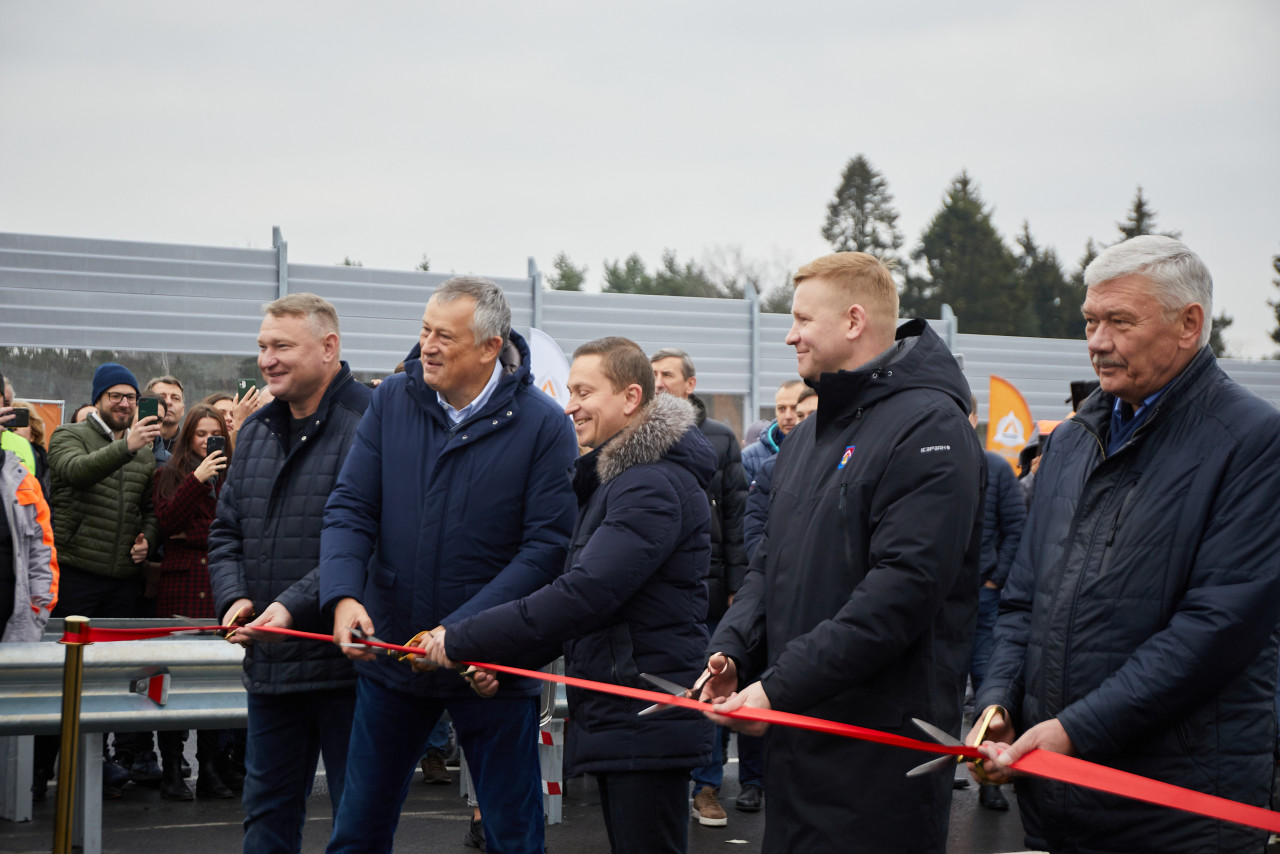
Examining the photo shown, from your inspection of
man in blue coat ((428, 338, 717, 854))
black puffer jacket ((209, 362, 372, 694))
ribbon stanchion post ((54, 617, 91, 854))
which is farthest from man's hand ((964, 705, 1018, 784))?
ribbon stanchion post ((54, 617, 91, 854))

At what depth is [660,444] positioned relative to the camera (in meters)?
3.78

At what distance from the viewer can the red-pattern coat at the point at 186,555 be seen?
6926mm

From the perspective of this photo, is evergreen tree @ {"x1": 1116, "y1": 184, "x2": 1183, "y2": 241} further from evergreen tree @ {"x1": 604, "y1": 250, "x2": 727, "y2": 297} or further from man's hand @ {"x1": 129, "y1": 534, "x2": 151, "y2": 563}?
man's hand @ {"x1": 129, "y1": 534, "x2": 151, "y2": 563}

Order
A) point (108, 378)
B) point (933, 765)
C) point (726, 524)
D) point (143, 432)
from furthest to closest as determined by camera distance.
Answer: point (108, 378) < point (726, 524) < point (143, 432) < point (933, 765)

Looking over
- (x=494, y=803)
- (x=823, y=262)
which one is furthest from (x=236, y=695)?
(x=823, y=262)

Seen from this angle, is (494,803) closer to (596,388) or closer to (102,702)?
(596,388)

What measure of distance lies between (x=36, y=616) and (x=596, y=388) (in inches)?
153

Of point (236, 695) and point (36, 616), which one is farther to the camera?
point (36, 616)

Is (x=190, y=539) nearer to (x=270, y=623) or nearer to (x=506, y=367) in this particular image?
(x=270, y=623)

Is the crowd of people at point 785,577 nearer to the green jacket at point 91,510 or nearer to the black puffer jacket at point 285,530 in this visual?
the black puffer jacket at point 285,530

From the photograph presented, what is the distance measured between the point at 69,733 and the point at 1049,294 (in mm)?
65357

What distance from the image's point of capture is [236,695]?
5.66 m

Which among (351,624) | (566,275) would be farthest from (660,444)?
(566,275)

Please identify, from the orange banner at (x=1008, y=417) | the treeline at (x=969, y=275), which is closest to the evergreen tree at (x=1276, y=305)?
the treeline at (x=969, y=275)
